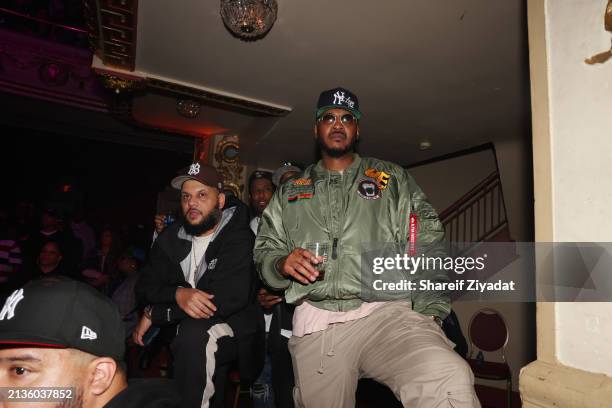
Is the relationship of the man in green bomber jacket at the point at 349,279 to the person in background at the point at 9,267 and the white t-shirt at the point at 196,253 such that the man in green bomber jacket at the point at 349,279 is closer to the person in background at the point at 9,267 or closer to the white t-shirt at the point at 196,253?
the white t-shirt at the point at 196,253

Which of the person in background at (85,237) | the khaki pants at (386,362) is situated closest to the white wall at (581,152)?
the khaki pants at (386,362)

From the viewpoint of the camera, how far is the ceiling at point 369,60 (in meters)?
3.50

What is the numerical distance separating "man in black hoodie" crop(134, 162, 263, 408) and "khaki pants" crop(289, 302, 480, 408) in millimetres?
475

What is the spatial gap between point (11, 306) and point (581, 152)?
1.75 metres

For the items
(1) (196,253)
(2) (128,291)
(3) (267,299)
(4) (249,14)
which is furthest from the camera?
(2) (128,291)

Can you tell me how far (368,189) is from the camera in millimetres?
2084

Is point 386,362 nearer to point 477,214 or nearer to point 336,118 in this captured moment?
point 336,118

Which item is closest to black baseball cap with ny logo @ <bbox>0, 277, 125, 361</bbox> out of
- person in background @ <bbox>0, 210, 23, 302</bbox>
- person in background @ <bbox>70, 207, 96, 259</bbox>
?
person in background @ <bbox>0, 210, 23, 302</bbox>

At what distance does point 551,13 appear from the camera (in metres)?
1.26

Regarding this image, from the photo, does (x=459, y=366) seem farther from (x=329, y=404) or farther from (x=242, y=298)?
(x=242, y=298)

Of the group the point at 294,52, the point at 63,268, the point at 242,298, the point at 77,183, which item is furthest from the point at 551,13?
the point at 77,183

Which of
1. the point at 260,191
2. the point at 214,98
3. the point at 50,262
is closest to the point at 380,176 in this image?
the point at 260,191

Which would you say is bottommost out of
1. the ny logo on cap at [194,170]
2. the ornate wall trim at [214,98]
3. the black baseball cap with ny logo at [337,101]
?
the ny logo on cap at [194,170]

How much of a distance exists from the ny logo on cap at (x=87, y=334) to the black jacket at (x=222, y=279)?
1186mm
